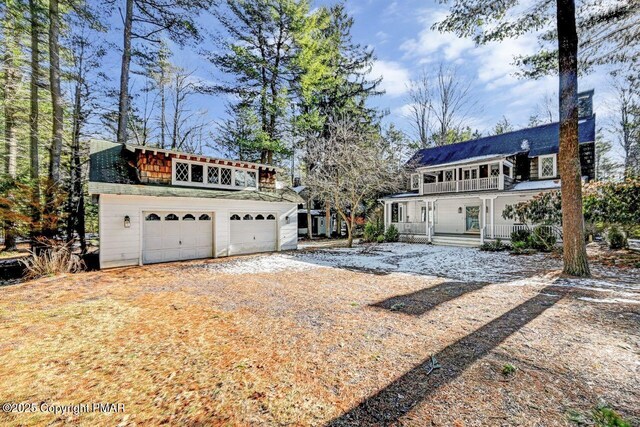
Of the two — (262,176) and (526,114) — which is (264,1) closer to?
(262,176)

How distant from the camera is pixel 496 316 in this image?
4.62 metres

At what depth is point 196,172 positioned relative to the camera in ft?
39.5

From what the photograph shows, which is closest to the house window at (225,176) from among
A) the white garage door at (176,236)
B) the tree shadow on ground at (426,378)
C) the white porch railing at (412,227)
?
the white garage door at (176,236)

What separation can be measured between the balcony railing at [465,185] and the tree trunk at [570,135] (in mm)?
Answer: 8214

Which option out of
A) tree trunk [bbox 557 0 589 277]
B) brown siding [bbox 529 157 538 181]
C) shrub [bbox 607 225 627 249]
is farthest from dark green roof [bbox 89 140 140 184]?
brown siding [bbox 529 157 538 181]

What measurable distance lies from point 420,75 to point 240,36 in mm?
16556

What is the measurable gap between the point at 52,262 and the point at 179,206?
406 cm

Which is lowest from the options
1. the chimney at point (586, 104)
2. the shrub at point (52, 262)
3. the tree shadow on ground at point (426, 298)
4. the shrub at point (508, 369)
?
the tree shadow on ground at point (426, 298)

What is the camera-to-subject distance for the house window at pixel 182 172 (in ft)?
37.9

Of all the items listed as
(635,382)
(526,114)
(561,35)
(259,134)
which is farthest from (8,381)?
(526,114)

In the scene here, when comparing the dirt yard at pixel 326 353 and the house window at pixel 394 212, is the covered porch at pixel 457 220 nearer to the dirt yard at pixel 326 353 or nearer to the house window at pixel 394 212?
the house window at pixel 394 212

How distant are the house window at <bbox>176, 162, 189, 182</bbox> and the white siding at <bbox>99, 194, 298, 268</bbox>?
1339 mm

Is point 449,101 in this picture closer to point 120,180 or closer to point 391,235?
point 391,235

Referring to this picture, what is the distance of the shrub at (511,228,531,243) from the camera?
13170 mm
